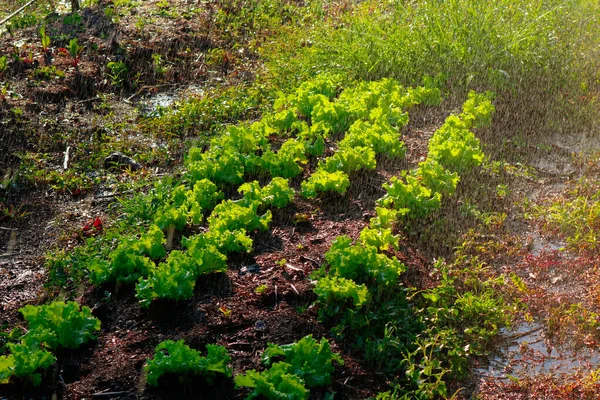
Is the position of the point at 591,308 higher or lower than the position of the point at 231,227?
lower

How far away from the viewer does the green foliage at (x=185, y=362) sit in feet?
12.4

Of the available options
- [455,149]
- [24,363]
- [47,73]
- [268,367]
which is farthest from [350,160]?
[47,73]

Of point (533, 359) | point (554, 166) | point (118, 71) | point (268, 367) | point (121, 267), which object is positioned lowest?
point (533, 359)

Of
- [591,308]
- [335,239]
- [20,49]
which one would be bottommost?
[591,308]

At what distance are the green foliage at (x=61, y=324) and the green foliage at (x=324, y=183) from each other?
1957 millimetres

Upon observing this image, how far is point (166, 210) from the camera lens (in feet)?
17.2

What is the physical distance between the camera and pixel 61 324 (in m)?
4.10

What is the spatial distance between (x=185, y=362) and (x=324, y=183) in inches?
85.1

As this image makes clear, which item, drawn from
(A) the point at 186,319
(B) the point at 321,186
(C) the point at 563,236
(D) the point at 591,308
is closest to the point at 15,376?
(A) the point at 186,319

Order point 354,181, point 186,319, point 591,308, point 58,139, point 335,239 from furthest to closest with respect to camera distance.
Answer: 1. point 58,139
2. point 354,181
3. point 335,239
4. point 591,308
5. point 186,319

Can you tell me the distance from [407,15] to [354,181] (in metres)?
2.86

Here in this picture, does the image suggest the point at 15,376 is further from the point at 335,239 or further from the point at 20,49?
the point at 20,49

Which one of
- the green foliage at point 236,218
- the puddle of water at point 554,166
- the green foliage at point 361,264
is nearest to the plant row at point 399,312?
the green foliage at point 361,264

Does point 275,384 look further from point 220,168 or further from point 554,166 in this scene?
point 554,166
